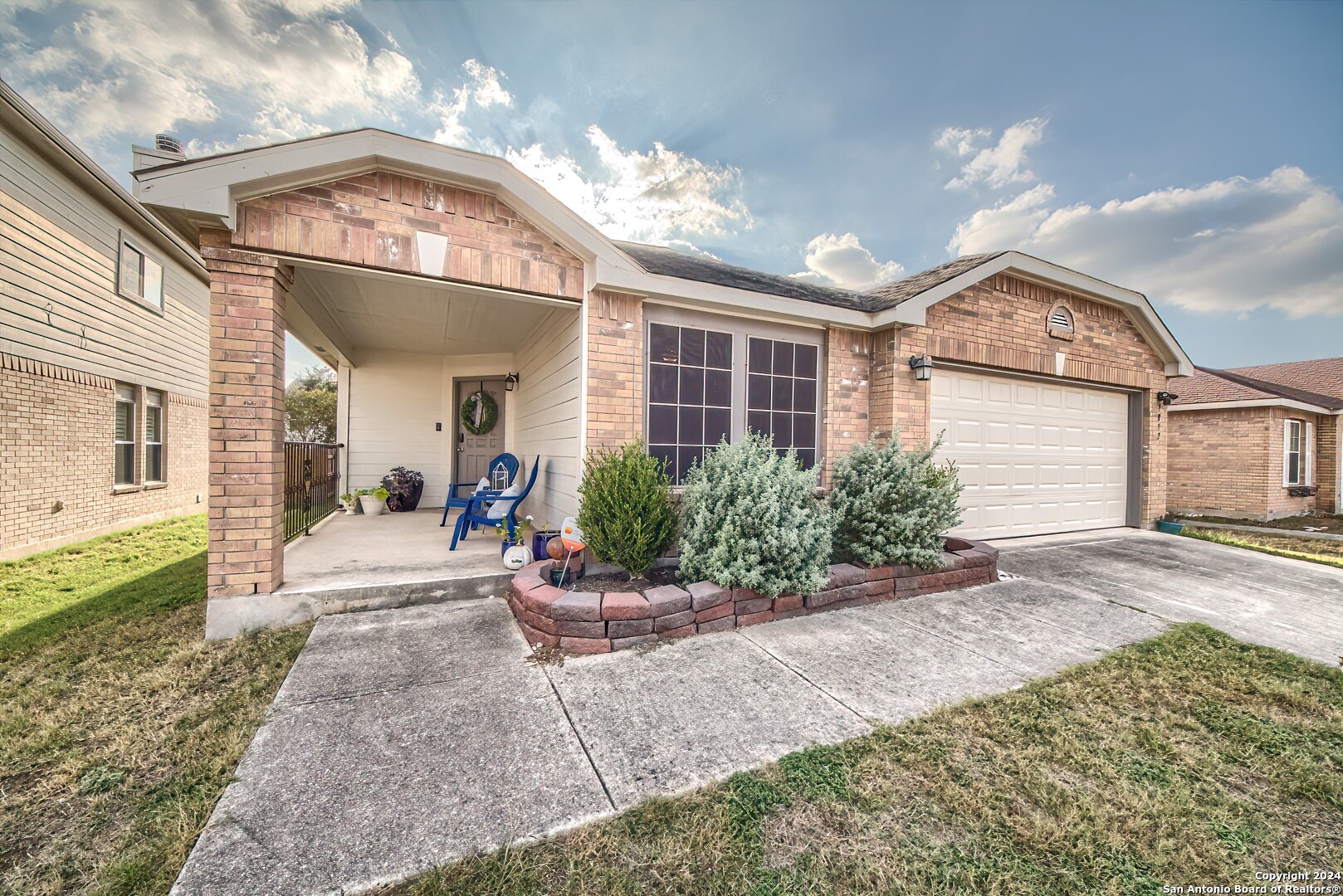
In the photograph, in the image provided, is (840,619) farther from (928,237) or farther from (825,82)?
(928,237)

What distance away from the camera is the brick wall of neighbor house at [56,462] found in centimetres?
543

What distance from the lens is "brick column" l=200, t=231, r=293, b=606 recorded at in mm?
3182

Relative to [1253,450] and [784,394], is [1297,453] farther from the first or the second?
[784,394]

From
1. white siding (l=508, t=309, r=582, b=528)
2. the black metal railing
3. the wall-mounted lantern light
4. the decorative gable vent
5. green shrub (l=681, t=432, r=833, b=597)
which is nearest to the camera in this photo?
green shrub (l=681, t=432, r=833, b=597)

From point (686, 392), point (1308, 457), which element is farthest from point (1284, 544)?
point (686, 392)

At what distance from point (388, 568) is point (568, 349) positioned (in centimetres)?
263

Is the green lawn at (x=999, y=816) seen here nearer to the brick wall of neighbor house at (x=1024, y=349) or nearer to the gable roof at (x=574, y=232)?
the brick wall of neighbor house at (x=1024, y=349)

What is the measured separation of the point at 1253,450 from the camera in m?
10.2

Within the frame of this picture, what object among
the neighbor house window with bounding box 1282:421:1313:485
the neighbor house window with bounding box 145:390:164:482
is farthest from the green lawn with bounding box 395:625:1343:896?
the neighbor house window with bounding box 1282:421:1313:485

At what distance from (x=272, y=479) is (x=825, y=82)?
986 centimetres

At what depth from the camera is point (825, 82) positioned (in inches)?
321

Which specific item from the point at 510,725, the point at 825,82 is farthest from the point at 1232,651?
the point at 825,82

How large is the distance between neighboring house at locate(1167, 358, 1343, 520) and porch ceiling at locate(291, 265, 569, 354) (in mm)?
14509

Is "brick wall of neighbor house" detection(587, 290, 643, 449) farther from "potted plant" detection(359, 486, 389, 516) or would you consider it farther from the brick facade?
the brick facade
